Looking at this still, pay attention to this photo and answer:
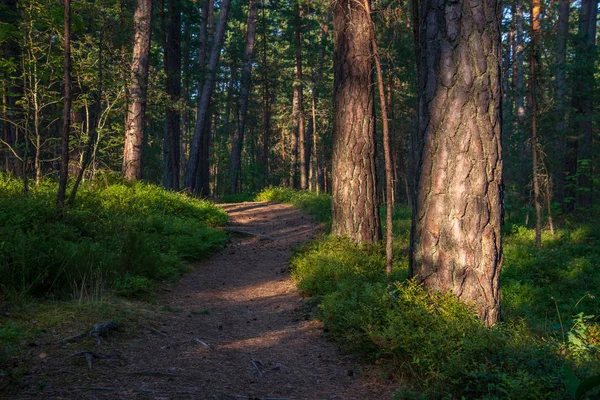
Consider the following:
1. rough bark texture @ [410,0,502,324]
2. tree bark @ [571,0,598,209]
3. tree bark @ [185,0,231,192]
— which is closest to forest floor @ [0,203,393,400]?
rough bark texture @ [410,0,502,324]

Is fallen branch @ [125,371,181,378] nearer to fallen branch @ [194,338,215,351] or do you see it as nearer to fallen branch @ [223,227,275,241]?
fallen branch @ [194,338,215,351]

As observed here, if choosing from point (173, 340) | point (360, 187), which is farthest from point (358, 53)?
point (173, 340)

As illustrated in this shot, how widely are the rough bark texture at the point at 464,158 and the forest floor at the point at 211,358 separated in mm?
1435

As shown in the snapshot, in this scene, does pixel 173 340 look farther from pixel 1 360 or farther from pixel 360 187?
pixel 360 187

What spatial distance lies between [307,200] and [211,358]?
44.9 ft

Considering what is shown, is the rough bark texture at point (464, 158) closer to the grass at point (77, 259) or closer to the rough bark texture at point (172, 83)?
the grass at point (77, 259)

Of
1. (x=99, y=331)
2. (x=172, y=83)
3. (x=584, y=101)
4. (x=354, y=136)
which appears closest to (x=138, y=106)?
(x=172, y=83)

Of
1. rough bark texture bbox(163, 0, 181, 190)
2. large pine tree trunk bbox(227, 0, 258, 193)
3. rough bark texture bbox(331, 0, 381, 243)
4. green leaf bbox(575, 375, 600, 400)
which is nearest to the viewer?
green leaf bbox(575, 375, 600, 400)

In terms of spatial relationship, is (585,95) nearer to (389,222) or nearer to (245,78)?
(389,222)

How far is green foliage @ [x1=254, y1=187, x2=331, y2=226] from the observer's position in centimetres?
1526

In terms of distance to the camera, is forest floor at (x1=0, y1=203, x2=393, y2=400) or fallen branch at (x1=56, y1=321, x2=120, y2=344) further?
fallen branch at (x1=56, y1=321, x2=120, y2=344)

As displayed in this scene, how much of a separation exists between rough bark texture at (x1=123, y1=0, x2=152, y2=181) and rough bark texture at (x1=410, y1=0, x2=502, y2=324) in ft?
32.1

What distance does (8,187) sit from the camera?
7988 millimetres

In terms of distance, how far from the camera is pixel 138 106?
12484 mm
